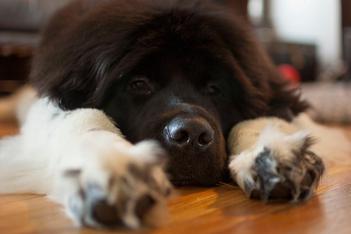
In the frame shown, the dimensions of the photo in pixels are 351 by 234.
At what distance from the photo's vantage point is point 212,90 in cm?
159

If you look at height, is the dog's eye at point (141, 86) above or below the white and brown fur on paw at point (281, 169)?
above

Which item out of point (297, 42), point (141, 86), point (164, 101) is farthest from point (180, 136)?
point (297, 42)

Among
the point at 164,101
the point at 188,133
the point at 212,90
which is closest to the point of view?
the point at 188,133

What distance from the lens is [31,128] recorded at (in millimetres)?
1712

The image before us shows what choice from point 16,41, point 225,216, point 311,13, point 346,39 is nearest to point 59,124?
point 225,216

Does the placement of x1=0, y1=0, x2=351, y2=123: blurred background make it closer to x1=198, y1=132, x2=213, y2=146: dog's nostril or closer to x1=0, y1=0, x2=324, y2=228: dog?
x1=0, y1=0, x2=324, y2=228: dog

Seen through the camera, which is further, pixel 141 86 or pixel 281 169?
pixel 141 86

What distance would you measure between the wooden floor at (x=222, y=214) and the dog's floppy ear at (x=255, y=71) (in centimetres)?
40

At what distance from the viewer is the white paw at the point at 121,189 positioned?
889mm

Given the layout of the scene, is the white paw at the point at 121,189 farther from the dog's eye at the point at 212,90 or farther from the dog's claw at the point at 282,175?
the dog's eye at the point at 212,90

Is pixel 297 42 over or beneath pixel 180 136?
beneath

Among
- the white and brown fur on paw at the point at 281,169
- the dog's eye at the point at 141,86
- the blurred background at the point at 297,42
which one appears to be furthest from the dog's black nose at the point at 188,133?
the blurred background at the point at 297,42

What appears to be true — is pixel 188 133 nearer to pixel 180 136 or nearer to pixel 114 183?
pixel 180 136

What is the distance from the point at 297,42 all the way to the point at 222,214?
15.8ft
